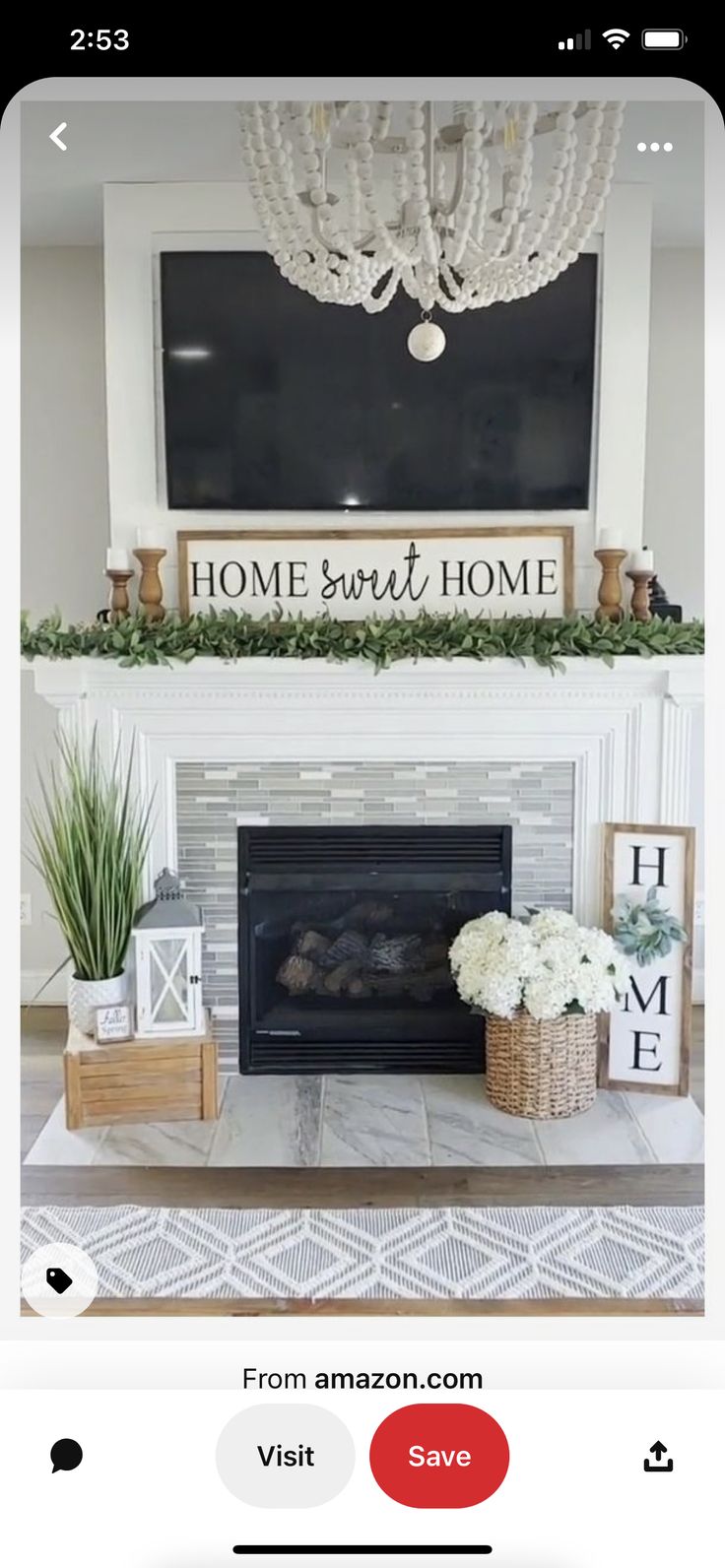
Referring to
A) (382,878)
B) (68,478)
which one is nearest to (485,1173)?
(382,878)

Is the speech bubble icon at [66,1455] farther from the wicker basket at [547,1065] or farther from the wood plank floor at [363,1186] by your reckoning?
the wicker basket at [547,1065]

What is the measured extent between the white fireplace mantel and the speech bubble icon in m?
1.29

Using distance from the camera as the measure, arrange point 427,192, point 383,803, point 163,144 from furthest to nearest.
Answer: point 383,803 → point 427,192 → point 163,144

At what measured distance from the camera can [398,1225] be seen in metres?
1.28

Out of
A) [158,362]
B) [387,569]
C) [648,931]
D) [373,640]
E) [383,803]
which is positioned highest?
[158,362]

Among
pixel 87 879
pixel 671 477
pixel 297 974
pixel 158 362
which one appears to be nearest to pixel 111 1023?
pixel 87 879

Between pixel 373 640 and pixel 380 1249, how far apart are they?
795mm

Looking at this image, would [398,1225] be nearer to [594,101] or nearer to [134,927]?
[134,927]

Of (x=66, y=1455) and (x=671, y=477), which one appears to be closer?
(x=66, y=1455)

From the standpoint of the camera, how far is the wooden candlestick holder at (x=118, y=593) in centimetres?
166

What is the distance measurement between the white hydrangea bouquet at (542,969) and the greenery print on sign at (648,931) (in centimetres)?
3

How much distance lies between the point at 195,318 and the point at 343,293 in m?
0.64
